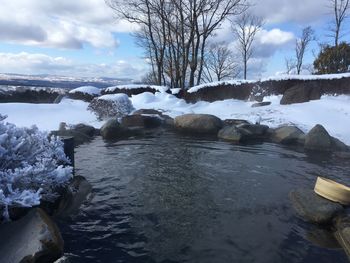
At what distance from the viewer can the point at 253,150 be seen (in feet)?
36.6

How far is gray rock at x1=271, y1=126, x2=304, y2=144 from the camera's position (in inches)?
484

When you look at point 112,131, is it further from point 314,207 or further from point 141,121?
point 314,207

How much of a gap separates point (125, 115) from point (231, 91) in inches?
259

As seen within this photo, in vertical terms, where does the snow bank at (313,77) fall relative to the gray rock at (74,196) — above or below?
above

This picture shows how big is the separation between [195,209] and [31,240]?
2731 mm

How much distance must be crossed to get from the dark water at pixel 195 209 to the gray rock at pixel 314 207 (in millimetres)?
164

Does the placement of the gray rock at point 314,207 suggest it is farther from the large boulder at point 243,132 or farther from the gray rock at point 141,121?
the gray rock at point 141,121

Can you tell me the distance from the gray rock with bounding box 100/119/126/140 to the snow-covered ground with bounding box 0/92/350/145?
192 centimetres

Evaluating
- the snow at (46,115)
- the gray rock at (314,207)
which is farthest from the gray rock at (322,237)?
the snow at (46,115)

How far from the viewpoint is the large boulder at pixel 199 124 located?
46.4ft

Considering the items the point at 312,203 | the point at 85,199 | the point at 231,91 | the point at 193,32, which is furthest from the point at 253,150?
the point at 193,32

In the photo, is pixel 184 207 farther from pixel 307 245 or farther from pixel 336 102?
pixel 336 102

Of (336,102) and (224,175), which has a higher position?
(336,102)

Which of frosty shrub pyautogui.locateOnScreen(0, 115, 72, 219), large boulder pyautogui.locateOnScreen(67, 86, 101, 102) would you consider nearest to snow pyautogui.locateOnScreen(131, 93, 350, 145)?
large boulder pyautogui.locateOnScreen(67, 86, 101, 102)
